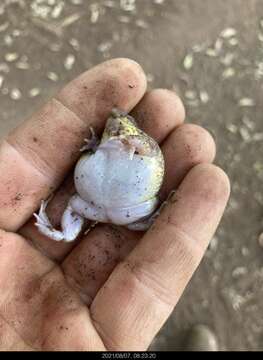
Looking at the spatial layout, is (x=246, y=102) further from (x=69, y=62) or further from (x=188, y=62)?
(x=69, y=62)

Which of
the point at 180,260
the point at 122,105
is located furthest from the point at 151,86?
the point at 180,260

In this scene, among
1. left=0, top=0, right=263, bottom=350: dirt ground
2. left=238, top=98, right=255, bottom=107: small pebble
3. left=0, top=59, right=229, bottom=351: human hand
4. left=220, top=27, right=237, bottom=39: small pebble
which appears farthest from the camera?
left=220, top=27, right=237, bottom=39: small pebble

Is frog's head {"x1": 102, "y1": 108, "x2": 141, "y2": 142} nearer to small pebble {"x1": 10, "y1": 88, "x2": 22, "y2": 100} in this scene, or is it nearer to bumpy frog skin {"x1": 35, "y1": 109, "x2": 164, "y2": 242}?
bumpy frog skin {"x1": 35, "y1": 109, "x2": 164, "y2": 242}

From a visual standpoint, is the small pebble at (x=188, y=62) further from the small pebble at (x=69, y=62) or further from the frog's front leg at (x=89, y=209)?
the frog's front leg at (x=89, y=209)

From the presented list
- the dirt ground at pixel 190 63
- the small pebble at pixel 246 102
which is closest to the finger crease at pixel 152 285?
the dirt ground at pixel 190 63

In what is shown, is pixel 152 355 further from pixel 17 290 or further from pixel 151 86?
pixel 151 86

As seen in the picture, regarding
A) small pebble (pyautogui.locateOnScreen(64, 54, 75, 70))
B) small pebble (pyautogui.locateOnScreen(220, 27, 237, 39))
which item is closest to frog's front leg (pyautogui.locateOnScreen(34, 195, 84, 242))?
small pebble (pyautogui.locateOnScreen(64, 54, 75, 70))

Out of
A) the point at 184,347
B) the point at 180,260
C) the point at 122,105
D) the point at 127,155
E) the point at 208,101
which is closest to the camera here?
the point at 180,260
